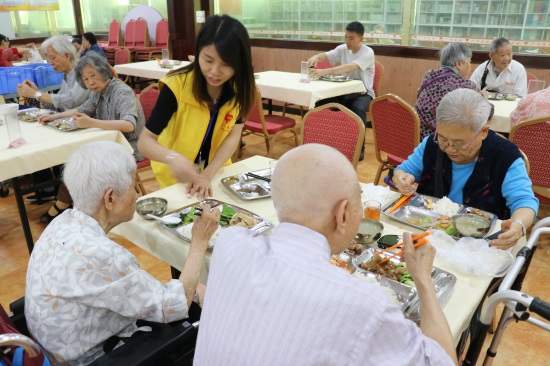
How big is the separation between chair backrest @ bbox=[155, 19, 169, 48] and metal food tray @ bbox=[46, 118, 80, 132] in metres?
6.33

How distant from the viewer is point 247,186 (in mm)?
1979

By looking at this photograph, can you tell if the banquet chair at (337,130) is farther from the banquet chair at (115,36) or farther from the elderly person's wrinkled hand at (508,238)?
the banquet chair at (115,36)

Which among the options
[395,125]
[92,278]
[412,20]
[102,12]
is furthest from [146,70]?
[102,12]

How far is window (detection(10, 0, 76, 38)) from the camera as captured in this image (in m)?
10.2

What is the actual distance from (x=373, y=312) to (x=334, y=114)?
213cm

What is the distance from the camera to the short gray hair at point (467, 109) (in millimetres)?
1651

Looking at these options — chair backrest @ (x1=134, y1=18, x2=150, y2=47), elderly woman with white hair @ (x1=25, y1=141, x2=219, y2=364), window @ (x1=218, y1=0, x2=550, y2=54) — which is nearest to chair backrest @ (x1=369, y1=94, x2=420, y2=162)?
elderly woman with white hair @ (x1=25, y1=141, x2=219, y2=364)

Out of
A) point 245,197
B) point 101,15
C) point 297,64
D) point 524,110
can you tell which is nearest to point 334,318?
point 245,197

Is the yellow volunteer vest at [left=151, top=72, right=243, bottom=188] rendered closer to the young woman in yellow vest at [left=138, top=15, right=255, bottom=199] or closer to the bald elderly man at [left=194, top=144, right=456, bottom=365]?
the young woman in yellow vest at [left=138, top=15, right=255, bottom=199]

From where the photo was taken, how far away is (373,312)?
743 millimetres

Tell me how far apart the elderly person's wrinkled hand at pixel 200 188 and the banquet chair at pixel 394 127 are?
66.1 inches

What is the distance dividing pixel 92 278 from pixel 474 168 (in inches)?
59.9

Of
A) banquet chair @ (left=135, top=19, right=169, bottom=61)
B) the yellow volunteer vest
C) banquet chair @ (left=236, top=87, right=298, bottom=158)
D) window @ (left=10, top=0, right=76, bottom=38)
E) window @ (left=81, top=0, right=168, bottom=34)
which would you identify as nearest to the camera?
the yellow volunteer vest

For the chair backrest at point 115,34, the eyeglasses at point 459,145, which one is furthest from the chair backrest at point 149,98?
the chair backrest at point 115,34
